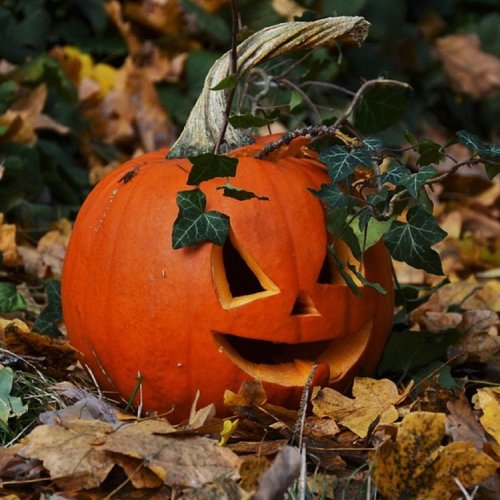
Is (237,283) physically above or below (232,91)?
below

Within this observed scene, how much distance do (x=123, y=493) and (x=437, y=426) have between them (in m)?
0.52

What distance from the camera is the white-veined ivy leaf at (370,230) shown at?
1.88 metres

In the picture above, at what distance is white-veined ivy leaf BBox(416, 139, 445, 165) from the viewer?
191 centimetres

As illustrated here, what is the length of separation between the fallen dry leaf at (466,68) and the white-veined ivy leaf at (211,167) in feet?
10.1

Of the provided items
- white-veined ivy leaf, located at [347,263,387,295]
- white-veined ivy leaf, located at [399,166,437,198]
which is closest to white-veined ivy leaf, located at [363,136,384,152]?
white-veined ivy leaf, located at [399,166,437,198]

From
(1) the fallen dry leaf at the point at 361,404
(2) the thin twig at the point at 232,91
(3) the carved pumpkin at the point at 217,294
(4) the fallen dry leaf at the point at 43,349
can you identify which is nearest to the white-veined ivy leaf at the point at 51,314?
(4) the fallen dry leaf at the point at 43,349

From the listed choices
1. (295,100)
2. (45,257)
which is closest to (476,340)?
(295,100)

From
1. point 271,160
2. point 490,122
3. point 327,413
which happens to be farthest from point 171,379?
point 490,122

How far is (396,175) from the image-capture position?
73.2 inches

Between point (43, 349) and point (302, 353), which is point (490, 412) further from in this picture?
point (43, 349)

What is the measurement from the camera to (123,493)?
160 centimetres

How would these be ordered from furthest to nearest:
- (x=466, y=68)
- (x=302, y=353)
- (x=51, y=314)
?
(x=466, y=68) → (x=51, y=314) → (x=302, y=353)

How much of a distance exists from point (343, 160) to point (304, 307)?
295mm

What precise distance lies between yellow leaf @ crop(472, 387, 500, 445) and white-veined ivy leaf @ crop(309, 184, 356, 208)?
1.44 ft
